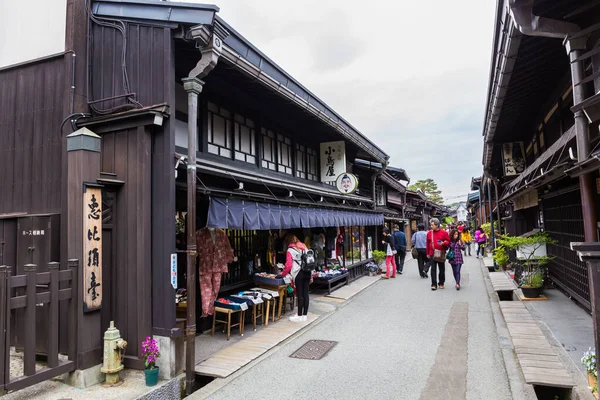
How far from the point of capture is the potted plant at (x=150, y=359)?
5.72 metres

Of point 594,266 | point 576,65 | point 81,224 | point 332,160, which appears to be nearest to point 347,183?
point 332,160

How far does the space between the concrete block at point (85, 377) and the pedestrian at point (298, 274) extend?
15.4 feet

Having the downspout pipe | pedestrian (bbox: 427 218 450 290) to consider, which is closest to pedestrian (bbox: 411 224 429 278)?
pedestrian (bbox: 427 218 450 290)

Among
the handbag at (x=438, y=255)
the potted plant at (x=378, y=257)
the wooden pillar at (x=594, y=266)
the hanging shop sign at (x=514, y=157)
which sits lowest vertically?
the potted plant at (x=378, y=257)

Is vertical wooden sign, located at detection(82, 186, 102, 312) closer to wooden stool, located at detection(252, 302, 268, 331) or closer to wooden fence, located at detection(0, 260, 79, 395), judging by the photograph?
wooden fence, located at detection(0, 260, 79, 395)

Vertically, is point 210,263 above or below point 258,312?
above

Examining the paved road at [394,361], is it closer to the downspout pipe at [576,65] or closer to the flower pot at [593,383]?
the flower pot at [593,383]

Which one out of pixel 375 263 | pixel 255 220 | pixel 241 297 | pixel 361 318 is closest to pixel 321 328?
Result: pixel 361 318

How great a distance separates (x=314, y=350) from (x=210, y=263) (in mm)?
2863

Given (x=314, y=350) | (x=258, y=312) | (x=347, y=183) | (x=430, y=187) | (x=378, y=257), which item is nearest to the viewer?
(x=314, y=350)

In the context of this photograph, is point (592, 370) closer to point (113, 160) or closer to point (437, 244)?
point (113, 160)

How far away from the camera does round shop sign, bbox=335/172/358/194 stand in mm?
14528

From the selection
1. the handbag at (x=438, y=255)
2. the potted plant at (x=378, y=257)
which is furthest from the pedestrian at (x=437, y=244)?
the potted plant at (x=378, y=257)

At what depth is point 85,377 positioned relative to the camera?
222 inches
